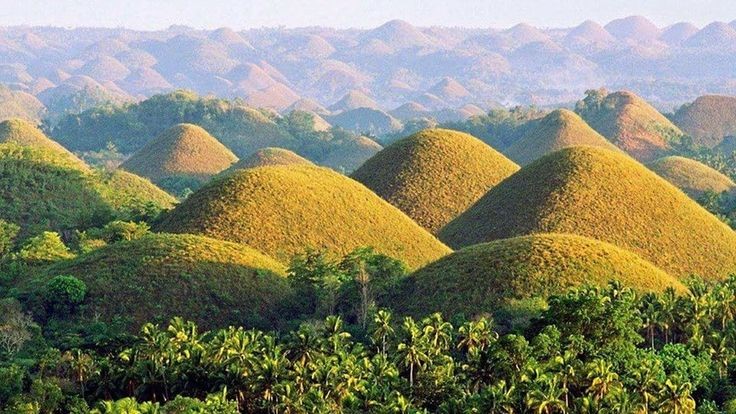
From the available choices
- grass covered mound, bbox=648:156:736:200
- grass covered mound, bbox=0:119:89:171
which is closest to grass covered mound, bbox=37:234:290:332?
grass covered mound, bbox=648:156:736:200

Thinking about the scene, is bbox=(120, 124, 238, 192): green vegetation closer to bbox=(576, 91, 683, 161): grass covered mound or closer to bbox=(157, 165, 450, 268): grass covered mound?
bbox=(157, 165, 450, 268): grass covered mound

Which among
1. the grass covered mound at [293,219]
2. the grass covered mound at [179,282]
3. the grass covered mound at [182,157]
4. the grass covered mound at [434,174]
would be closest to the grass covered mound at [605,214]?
the grass covered mound at [293,219]

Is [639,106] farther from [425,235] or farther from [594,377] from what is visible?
[594,377]

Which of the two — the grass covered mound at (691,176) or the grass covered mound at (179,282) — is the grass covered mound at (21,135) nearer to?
the grass covered mound at (179,282)

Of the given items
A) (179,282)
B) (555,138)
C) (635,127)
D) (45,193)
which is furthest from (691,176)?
(179,282)

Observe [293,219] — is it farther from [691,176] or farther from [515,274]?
[691,176]
